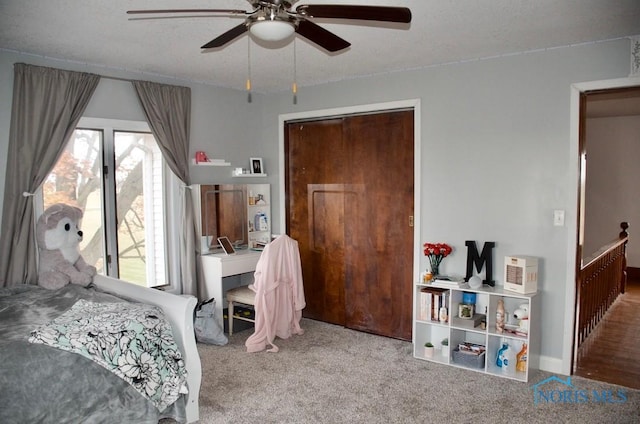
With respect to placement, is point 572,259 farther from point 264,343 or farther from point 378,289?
point 264,343

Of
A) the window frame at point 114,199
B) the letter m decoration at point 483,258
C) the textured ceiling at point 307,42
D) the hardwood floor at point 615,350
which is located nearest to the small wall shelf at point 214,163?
the window frame at point 114,199

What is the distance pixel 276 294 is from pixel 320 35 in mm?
2527

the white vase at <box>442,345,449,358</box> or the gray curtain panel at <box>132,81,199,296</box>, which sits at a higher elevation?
the gray curtain panel at <box>132,81,199,296</box>

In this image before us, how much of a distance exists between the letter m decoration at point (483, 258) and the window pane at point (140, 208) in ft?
8.92

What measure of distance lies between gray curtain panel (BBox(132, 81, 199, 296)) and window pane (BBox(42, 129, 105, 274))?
0.51 metres

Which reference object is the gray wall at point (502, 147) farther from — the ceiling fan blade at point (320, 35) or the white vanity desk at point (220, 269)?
the ceiling fan blade at point (320, 35)

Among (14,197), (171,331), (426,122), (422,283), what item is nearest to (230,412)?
(171,331)

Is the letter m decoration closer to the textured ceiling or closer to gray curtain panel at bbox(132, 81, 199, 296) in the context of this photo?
the textured ceiling

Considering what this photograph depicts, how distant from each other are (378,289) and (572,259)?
1671mm

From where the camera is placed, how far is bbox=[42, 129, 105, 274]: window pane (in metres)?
3.75

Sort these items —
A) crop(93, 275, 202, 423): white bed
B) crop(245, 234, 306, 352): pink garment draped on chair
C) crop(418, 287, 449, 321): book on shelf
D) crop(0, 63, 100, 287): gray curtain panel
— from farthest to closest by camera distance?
crop(245, 234, 306, 352): pink garment draped on chair < crop(418, 287, 449, 321): book on shelf < crop(0, 63, 100, 287): gray curtain panel < crop(93, 275, 202, 423): white bed

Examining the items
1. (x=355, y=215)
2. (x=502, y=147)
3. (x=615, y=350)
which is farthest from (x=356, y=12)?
(x=615, y=350)

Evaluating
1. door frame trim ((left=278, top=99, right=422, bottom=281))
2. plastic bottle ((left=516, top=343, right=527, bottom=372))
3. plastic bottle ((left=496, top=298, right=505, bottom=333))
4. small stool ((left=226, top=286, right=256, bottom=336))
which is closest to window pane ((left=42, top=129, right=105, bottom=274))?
small stool ((left=226, top=286, right=256, bottom=336))

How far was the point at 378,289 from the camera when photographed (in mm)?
4480
